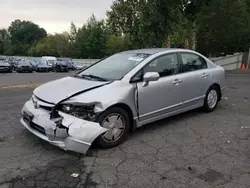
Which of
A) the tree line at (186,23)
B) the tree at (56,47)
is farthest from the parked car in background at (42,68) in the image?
the tree at (56,47)

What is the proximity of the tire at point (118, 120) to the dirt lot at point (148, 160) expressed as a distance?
0.35 feet

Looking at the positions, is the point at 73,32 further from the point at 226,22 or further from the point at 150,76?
the point at 150,76

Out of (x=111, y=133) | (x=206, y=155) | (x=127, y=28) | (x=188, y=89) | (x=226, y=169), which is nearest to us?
(x=226, y=169)

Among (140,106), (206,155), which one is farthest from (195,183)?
(140,106)

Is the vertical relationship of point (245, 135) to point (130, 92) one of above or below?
below

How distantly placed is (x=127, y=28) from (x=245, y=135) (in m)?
13.5

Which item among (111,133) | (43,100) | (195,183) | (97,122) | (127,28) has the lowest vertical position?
(195,183)

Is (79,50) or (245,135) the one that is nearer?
(245,135)

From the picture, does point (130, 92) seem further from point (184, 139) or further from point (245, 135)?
point (245, 135)

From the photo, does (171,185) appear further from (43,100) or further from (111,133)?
(43,100)

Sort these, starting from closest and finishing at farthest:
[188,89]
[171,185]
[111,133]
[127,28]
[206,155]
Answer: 1. [171,185]
2. [206,155]
3. [111,133]
4. [188,89]
5. [127,28]

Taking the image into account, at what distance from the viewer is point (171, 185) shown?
9.65 feet

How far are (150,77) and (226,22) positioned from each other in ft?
50.4

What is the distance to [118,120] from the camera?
400 centimetres
